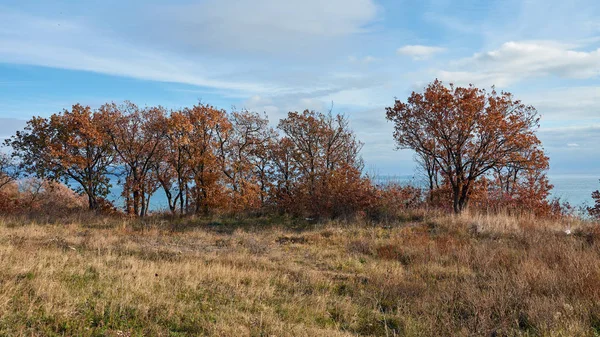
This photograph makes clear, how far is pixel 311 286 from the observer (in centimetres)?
681

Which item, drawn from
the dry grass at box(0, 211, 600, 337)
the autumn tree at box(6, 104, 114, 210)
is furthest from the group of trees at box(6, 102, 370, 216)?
the dry grass at box(0, 211, 600, 337)

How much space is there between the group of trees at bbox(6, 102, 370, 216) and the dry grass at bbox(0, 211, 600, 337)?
7.02 metres

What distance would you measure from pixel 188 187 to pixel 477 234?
14.5 metres

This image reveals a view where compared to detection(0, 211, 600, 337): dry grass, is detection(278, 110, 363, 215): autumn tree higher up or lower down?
higher up

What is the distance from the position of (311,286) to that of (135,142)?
16746mm

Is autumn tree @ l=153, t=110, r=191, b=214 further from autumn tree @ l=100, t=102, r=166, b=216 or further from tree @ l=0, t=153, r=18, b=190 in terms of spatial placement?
tree @ l=0, t=153, r=18, b=190

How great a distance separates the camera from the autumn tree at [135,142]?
782 inches

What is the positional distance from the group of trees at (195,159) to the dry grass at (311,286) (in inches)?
277

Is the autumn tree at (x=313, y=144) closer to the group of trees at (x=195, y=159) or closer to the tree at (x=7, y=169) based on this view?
the group of trees at (x=195, y=159)

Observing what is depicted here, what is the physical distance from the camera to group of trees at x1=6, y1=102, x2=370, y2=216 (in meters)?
18.6

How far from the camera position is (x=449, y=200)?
19656 mm

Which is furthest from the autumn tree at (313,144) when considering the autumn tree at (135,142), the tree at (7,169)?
the tree at (7,169)

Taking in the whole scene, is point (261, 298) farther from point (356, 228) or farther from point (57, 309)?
point (356, 228)

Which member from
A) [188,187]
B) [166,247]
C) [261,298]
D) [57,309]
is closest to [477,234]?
[261,298]
